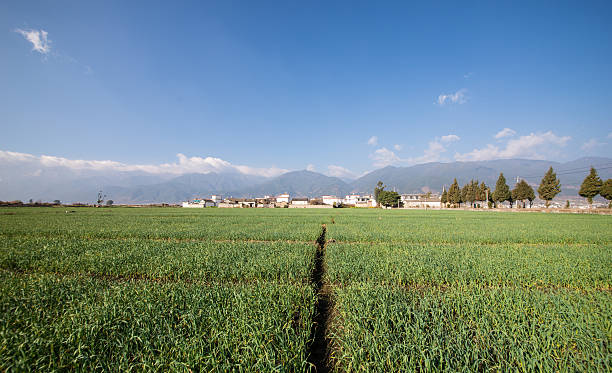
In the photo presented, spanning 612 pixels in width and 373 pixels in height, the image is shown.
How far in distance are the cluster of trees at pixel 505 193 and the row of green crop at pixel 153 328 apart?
8187 cm

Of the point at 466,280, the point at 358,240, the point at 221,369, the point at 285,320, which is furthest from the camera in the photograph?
the point at 358,240

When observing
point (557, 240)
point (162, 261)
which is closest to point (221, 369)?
point (162, 261)

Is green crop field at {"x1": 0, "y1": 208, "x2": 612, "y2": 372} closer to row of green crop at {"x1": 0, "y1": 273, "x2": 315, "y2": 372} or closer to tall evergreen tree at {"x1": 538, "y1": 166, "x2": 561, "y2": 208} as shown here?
row of green crop at {"x1": 0, "y1": 273, "x2": 315, "y2": 372}

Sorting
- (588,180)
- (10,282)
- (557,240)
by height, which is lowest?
(557,240)

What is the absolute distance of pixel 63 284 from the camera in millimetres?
5227

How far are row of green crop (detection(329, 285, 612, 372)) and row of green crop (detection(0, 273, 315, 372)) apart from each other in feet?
2.68

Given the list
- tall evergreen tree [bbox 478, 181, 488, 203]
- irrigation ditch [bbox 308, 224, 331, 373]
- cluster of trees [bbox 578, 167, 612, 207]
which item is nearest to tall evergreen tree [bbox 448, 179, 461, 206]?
tall evergreen tree [bbox 478, 181, 488, 203]

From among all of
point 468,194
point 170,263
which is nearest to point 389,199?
point 468,194

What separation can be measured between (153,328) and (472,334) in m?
4.87

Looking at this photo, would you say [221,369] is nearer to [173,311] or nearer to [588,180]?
[173,311]

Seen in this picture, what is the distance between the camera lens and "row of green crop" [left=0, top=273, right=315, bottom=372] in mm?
2767

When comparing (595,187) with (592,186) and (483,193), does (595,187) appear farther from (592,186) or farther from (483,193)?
(483,193)

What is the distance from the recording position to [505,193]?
72.1 metres

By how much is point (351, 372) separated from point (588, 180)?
8109 centimetres
